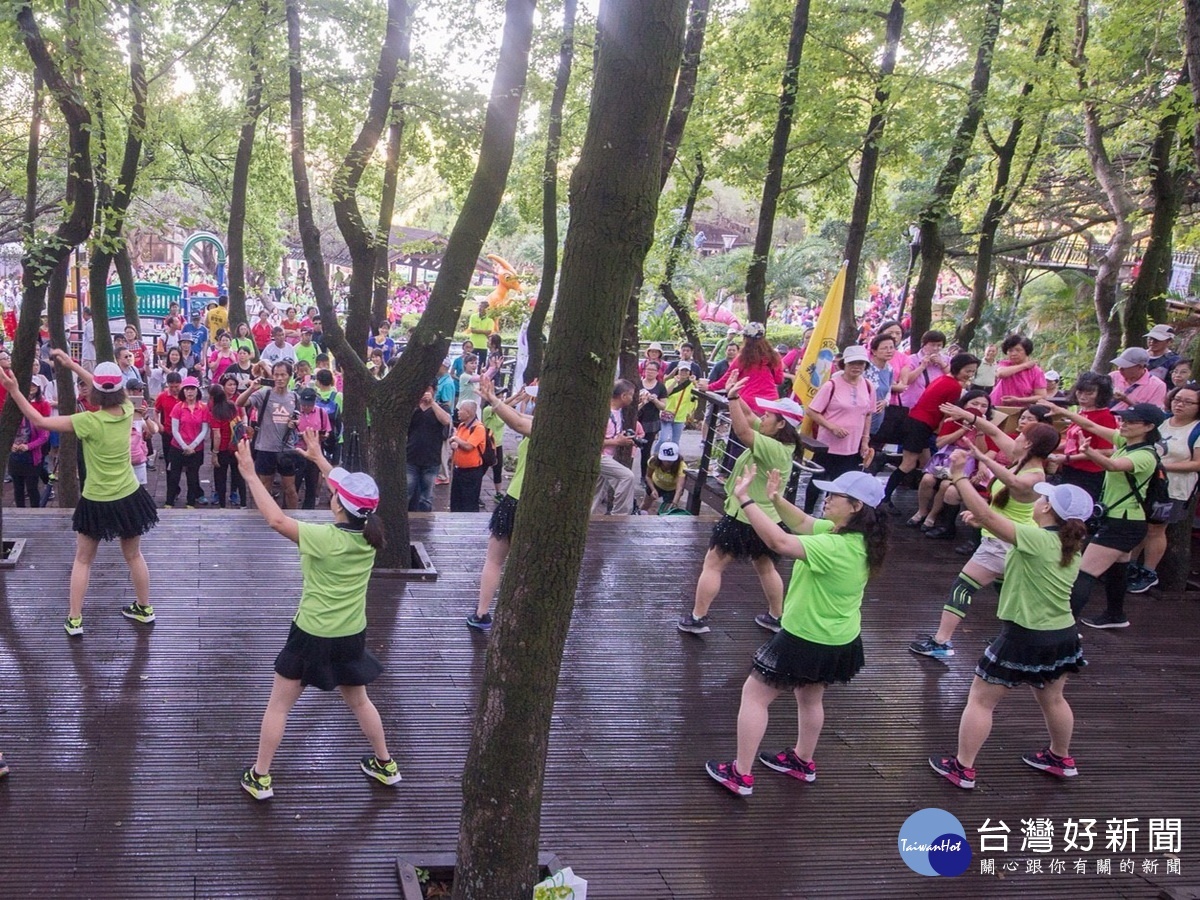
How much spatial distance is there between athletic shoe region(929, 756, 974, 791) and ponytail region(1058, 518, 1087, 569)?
1.32m

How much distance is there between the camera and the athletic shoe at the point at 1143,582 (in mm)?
9164

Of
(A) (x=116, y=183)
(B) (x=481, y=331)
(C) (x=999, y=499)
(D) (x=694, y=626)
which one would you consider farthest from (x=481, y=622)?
(B) (x=481, y=331)

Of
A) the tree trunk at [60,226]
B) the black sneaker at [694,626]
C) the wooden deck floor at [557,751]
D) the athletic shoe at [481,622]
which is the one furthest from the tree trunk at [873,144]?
the tree trunk at [60,226]

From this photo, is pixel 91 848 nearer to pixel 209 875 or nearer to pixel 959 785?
pixel 209 875

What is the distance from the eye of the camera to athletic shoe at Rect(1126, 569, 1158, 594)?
30.1 ft

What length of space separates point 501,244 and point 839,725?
4407 centimetres

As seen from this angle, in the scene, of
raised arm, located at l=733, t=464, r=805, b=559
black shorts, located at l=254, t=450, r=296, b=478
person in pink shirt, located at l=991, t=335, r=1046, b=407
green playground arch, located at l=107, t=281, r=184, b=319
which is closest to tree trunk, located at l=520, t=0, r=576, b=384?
black shorts, located at l=254, t=450, r=296, b=478

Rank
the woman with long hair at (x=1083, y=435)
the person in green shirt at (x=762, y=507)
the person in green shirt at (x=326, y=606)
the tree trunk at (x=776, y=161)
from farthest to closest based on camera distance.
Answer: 1. the tree trunk at (x=776, y=161)
2. the woman with long hair at (x=1083, y=435)
3. the person in green shirt at (x=762, y=507)
4. the person in green shirt at (x=326, y=606)

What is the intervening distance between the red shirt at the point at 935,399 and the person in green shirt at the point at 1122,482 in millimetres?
1920

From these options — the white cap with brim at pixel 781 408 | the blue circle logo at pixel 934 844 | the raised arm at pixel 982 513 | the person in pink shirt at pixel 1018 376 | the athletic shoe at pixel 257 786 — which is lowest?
the blue circle logo at pixel 934 844

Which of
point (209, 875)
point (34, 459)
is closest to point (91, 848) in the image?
point (209, 875)

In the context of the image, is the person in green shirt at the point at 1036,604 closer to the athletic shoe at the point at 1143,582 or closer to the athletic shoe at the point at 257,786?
the athletic shoe at the point at 257,786

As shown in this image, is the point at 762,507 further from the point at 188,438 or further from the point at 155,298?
the point at 155,298

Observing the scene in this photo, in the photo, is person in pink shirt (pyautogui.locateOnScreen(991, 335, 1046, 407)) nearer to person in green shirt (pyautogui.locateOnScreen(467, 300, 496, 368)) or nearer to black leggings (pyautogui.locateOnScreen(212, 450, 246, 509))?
black leggings (pyautogui.locateOnScreen(212, 450, 246, 509))
